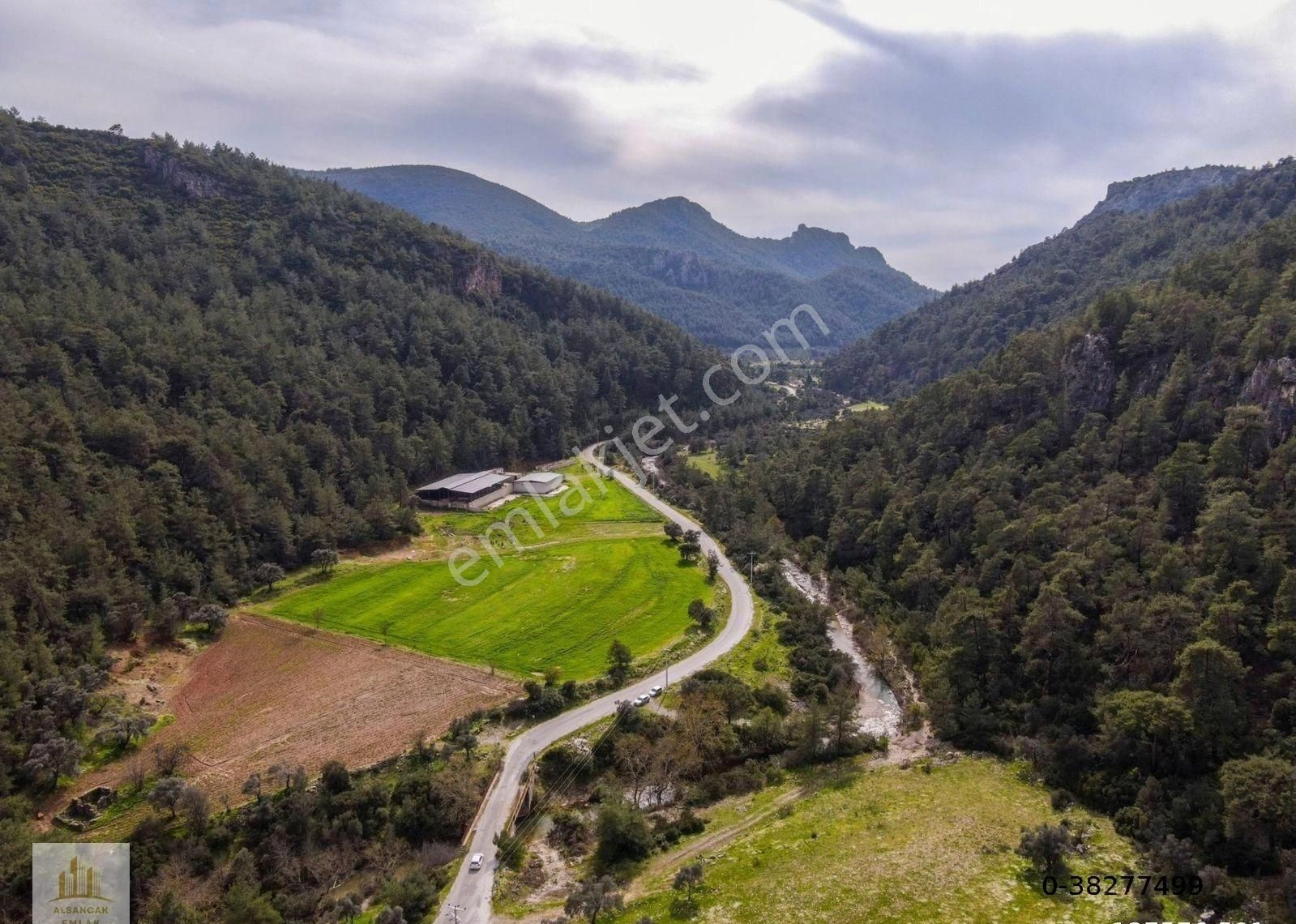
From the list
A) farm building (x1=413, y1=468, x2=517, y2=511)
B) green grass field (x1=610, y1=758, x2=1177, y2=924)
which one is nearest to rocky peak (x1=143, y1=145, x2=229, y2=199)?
farm building (x1=413, y1=468, x2=517, y2=511)

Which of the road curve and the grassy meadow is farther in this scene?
the grassy meadow

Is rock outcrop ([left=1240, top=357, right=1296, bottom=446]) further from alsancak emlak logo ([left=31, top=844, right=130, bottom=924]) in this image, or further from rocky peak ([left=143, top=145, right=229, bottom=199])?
rocky peak ([left=143, top=145, right=229, bottom=199])

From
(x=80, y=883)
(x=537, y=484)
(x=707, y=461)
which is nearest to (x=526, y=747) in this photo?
(x=80, y=883)

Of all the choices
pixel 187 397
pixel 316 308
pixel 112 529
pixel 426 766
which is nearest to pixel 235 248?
pixel 316 308

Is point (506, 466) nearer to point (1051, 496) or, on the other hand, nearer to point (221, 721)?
point (221, 721)

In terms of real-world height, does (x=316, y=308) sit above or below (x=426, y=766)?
above

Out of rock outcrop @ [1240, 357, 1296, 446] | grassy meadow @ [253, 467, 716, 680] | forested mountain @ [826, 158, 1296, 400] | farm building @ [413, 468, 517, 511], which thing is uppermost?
forested mountain @ [826, 158, 1296, 400]

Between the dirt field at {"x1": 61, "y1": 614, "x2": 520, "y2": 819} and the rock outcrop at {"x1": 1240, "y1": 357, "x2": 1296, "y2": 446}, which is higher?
the rock outcrop at {"x1": 1240, "y1": 357, "x2": 1296, "y2": 446}
